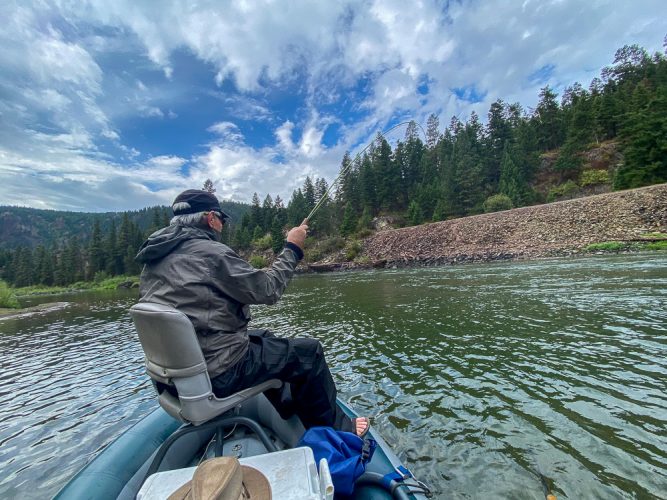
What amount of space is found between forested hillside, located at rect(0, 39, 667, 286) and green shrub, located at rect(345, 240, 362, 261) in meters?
5.97

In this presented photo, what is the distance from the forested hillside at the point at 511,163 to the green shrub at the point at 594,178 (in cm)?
13

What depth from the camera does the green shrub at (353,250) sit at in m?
45.6

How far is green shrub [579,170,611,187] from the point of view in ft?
138

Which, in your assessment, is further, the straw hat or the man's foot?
the man's foot

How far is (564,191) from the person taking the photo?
144 feet

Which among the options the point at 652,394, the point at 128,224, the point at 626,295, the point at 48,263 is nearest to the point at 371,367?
the point at 652,394

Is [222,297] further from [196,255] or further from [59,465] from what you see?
[59,465]

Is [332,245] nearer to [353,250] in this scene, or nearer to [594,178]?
[353,250]

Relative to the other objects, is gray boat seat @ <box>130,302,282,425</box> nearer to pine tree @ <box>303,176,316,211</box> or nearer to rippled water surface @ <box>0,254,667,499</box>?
rippled water surface @ <box>0,254,667,499</box>

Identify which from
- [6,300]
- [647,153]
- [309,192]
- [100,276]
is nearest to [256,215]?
[309,192]

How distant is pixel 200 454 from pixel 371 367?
4272 mm

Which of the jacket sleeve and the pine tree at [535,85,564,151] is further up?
the pine tree at [535,85,564,151]

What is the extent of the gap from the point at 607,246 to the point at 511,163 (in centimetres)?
3295

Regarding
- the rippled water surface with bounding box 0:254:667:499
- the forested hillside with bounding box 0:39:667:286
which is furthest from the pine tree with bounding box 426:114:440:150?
the rippled water surface with bounding box 0:254:667:499
